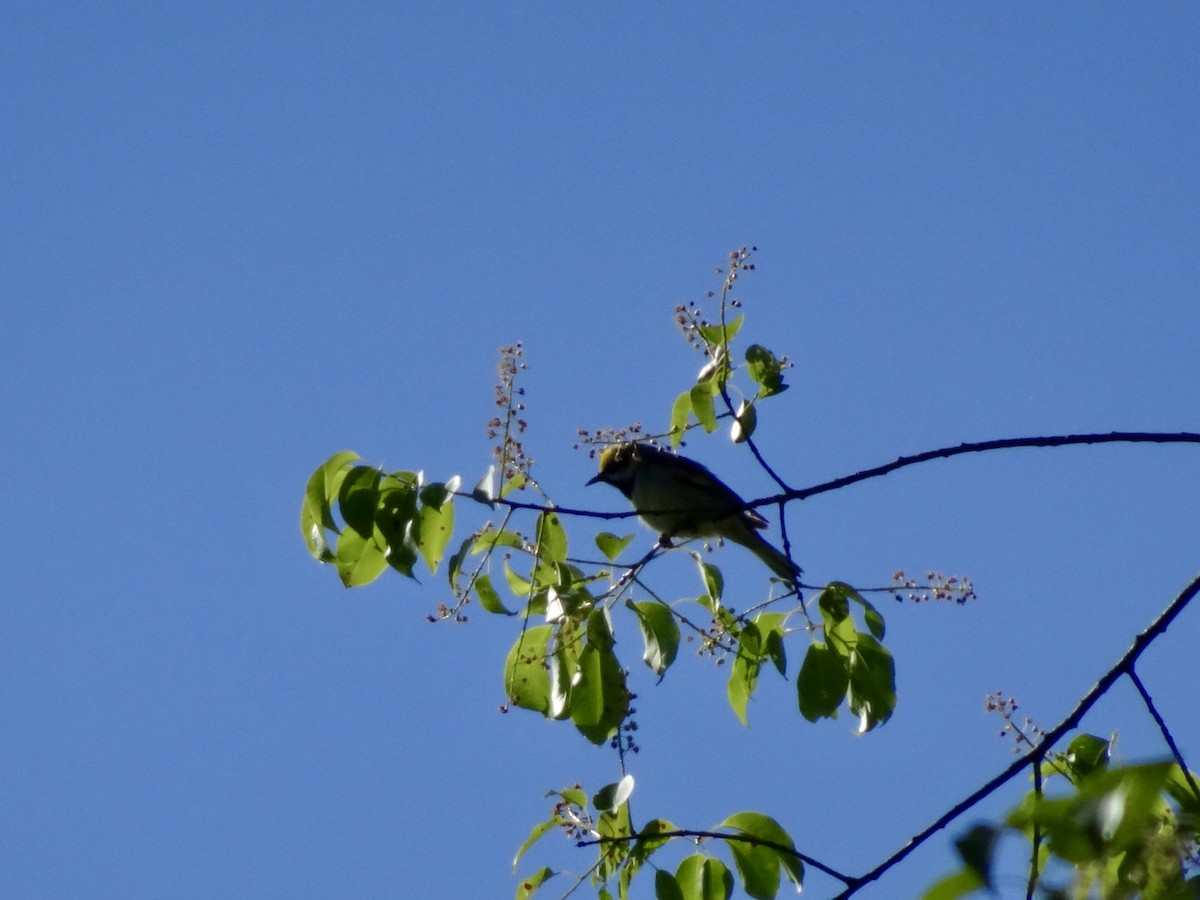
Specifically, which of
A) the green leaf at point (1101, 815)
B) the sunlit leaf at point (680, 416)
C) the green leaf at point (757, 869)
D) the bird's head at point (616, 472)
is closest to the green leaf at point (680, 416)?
the sunlit leaf at point (680, 416)

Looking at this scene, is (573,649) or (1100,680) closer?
(1100,680)

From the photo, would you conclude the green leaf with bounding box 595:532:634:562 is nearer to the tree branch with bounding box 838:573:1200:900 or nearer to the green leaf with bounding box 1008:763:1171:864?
the tree branch with bounding box 838:573:1200:900

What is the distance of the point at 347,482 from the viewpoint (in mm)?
3453

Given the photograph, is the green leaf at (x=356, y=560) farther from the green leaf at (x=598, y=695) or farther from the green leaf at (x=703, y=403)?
the green leaf at (x=703, y=403)

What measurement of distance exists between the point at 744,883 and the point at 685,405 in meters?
1.25

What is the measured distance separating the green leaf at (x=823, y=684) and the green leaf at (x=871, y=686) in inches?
1.4

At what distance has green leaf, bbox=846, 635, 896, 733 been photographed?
3570 millimetres

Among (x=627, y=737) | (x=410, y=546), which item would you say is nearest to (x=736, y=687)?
(x=627, y=737)

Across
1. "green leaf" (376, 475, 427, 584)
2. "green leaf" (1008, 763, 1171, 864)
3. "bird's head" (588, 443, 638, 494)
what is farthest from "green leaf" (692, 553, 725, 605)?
"bird's head" (588, 443, 638, 494)

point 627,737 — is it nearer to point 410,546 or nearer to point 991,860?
point 410,546

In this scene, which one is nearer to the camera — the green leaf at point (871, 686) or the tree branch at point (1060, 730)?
the tree branch at point (1060, 730)

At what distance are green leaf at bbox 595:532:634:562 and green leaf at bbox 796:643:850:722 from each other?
1.87 ft

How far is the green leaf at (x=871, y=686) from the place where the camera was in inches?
141

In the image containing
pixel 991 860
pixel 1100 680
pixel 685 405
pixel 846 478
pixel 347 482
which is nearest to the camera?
pixel 991 860
